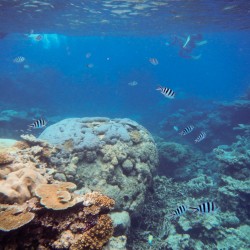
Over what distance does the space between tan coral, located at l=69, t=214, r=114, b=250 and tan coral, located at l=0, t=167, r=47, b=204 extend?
142 cm

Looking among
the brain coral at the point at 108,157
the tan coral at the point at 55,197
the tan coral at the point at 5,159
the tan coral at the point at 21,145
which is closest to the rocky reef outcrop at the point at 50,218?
the tan coral at the point at 55,197

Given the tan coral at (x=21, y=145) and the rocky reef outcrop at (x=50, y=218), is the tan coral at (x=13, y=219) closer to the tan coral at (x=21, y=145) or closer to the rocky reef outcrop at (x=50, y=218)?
the rocky reef outcrop at (x=50, y=218)

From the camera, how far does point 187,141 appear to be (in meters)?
23.1

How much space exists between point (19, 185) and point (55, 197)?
89 centimetres

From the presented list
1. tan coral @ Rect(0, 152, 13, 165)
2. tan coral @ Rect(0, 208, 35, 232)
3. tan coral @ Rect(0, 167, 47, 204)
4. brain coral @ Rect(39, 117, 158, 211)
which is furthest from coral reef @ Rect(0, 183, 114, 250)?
brain coral @ Rect(39, 117, 158, 211)

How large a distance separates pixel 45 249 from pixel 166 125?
24.6 m

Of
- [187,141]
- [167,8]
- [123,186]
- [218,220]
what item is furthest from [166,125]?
[123,186]

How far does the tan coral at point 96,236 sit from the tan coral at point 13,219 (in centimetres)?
74

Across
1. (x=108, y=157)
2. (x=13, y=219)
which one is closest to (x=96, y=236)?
(x=13, y=219)

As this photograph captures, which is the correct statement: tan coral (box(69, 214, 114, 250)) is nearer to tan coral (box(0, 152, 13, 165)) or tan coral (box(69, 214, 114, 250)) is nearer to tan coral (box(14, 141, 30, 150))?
tan coral (box(0, 152, 13, 165))

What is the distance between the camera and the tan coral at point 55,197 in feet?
12.4

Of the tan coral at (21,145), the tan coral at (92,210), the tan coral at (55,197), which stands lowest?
Result: the tan coral at (21,145)

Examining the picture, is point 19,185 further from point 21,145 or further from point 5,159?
point 21,145

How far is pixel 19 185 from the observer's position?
14.6 ft
